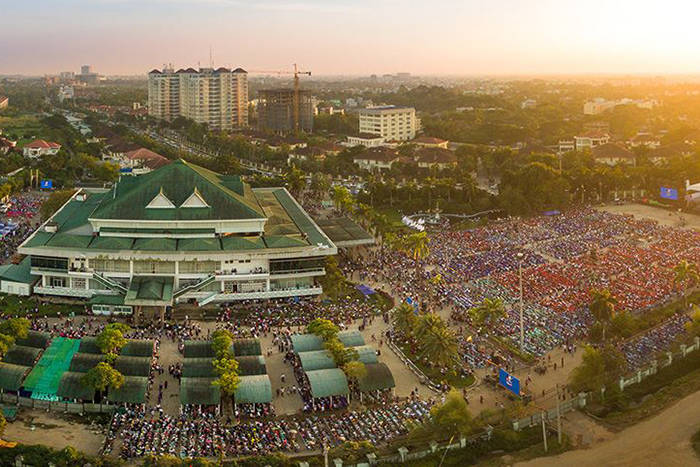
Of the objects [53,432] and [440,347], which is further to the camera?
[440,347]

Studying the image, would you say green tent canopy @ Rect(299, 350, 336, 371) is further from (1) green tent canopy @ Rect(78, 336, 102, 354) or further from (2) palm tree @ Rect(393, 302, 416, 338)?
(1) green tent canopy @ Rect(78, 336, 102, 354)

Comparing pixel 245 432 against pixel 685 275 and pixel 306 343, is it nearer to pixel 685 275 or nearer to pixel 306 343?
pixel 306 343

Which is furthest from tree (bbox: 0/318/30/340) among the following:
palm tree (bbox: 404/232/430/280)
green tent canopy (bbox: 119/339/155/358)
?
palm tree (bbox: 404/232/430/280)

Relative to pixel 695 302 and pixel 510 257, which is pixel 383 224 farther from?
pixel 695 302

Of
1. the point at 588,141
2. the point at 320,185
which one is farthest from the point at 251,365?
the point at 588,141

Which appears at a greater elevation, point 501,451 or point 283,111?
point 283,111
